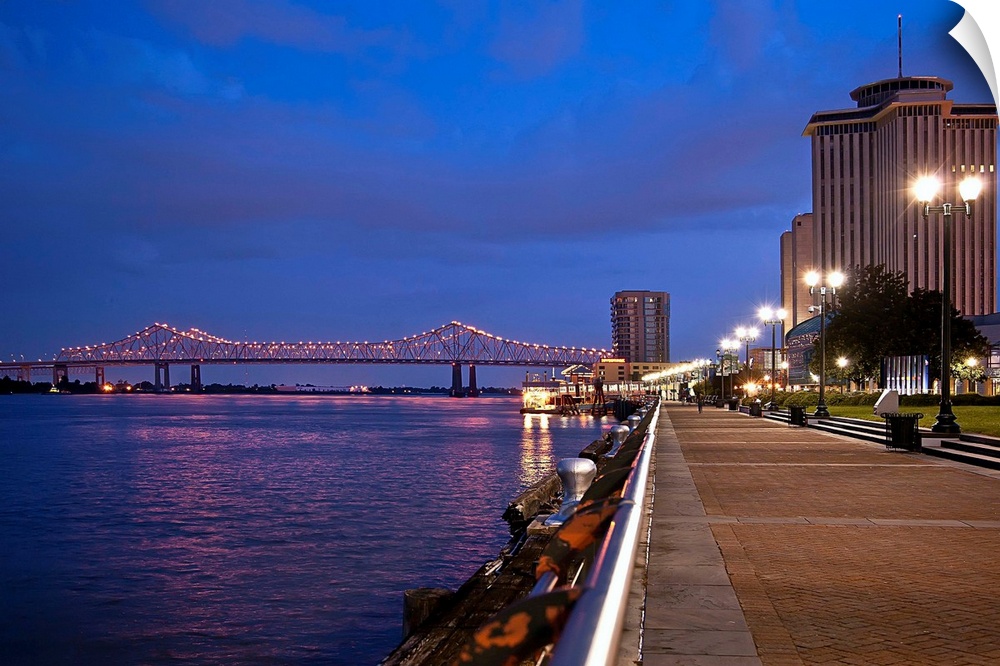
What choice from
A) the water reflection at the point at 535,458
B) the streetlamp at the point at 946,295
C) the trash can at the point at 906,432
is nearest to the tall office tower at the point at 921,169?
the water reflection at the point at 535,458

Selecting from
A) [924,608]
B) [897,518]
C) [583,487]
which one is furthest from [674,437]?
[924,608]

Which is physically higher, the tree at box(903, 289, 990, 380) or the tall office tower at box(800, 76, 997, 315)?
the tall office tower at box(800, 76, 997, 315)

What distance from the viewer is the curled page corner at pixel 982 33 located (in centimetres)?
1605

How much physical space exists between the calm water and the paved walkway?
4.83m

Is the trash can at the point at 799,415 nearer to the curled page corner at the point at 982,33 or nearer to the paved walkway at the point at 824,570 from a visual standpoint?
the curled page corner at the point at 982,33

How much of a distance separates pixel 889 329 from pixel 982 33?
39.1 meters

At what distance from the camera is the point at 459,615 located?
→ 7.86m

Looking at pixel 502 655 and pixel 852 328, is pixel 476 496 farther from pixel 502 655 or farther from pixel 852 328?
pixel 852 328

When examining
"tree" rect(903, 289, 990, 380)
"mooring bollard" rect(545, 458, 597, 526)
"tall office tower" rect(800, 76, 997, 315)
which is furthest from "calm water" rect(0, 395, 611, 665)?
"tall office tower" rect(800, 76, 997, 315)

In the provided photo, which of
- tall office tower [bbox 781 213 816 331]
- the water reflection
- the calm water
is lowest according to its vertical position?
the water reflection

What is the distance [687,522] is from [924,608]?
3.73 metres

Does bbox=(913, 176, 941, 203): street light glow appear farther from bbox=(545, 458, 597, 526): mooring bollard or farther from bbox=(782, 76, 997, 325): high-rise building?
bbox=(782, 76, 997, 325): high-rise building

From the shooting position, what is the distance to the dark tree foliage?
53.0 m

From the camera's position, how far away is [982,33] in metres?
16.5
